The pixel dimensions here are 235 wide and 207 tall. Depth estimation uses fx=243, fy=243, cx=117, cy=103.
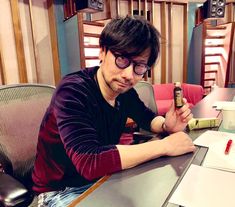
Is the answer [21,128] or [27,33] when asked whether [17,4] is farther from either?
[21,128]

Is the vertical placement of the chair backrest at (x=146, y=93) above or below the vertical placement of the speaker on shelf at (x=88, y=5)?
below

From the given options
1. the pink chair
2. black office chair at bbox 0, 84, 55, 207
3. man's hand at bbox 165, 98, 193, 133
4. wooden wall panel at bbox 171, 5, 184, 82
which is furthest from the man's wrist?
wooden wall panel at bbox 171, 5, 184, 82

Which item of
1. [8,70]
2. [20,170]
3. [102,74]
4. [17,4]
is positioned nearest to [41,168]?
[20,170]

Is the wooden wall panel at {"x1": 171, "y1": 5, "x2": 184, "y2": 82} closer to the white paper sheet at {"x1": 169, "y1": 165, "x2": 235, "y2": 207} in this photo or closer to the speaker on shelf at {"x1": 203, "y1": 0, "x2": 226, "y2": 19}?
the speaker on shelf at {"x1": 203, "y1": 0, "x2": 226, "y2": 19}

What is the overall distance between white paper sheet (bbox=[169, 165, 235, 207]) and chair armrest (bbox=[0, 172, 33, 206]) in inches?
20.9

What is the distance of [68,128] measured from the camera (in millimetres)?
831

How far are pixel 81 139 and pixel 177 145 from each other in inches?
14.1

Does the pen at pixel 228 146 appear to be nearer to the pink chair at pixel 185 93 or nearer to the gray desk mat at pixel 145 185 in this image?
the gray desk mat at pixel 145 185

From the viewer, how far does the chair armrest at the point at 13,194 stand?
82 cm

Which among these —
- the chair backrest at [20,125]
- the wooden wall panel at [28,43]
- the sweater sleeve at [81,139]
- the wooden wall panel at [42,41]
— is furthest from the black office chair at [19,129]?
the wooden wall panel at [42,41]

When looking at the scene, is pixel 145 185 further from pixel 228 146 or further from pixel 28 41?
pixel 28 41

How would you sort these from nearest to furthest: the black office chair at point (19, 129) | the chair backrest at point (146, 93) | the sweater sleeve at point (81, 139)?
the sweater sleeve at point (81, 139)
the black office chair at point (19, 129)
the chair backrest at point (146, 93)

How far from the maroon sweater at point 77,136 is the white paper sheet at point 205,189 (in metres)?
0.22

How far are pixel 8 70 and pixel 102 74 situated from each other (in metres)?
2.44
